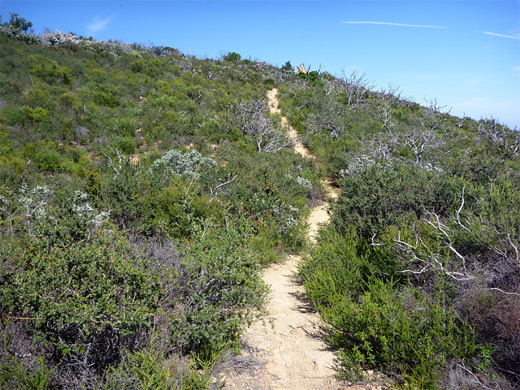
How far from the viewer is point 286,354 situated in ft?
12.4

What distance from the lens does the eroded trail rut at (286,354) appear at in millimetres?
3262

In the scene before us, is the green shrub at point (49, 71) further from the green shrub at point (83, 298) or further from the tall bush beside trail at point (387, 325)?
the tall bush beside trail at point (387, 325)

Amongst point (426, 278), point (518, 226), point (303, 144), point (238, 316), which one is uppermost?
point (303, 144)

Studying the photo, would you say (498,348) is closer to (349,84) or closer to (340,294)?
(340,294)

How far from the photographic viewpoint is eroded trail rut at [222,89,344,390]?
326 centimetres

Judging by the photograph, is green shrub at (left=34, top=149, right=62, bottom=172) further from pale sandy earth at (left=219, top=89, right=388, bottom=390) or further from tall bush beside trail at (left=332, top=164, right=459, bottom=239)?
tall bush beside trail at (left=332, top=164, right=459, bottom=239)

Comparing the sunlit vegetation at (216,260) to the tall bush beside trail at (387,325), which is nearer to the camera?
the sunlit vegetation at (216,260)

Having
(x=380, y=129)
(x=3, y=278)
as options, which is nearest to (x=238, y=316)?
(x=3, y=278)

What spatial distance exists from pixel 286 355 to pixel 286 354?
20mm

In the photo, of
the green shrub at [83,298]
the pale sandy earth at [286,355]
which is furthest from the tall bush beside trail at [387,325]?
the green shrub at [83,298]

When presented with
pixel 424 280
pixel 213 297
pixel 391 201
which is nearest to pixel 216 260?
pixel 213 297

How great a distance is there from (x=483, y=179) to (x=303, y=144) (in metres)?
10.7

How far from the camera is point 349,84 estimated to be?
25.8m

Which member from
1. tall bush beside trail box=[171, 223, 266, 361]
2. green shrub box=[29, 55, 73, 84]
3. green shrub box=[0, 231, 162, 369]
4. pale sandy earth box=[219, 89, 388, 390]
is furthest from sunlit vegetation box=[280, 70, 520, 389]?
green shrub box=[29, 55, 73, 84]
